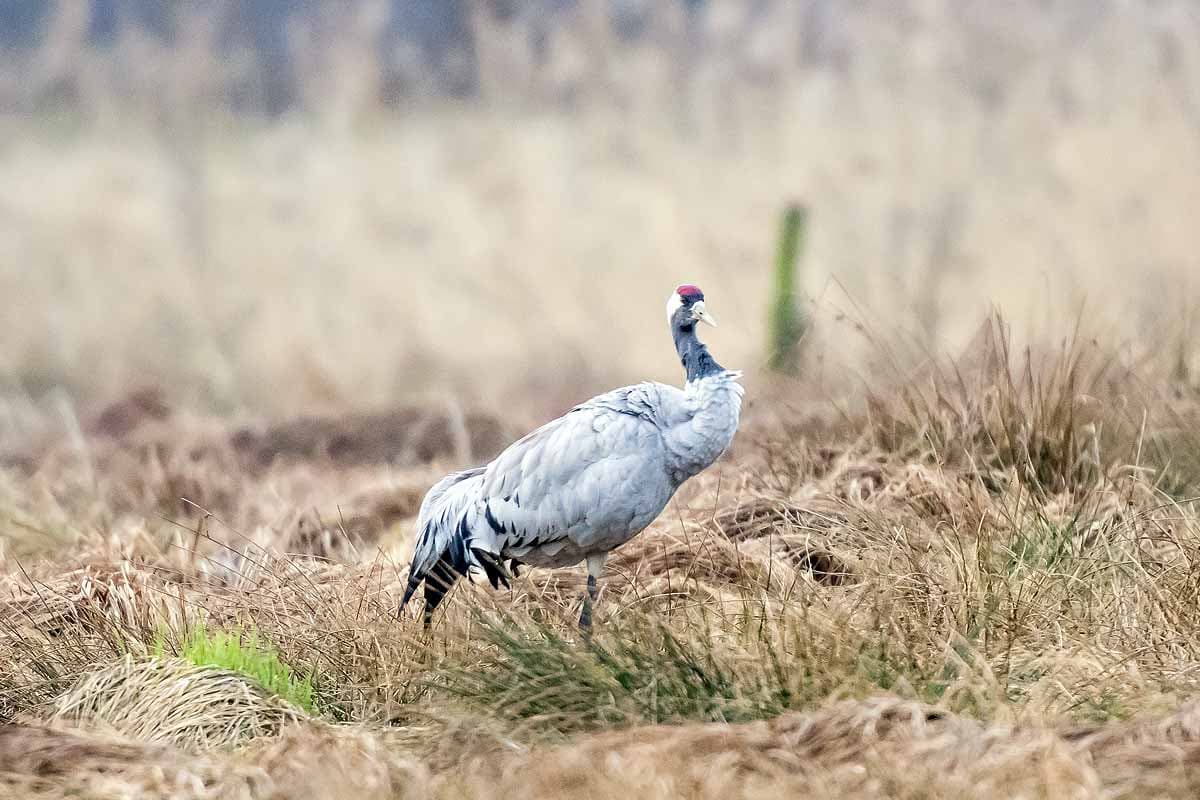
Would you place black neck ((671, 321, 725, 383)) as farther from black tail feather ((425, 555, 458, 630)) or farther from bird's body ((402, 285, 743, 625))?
black tail feather ((425, 555, 458, 630))

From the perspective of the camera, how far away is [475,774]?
142 inches

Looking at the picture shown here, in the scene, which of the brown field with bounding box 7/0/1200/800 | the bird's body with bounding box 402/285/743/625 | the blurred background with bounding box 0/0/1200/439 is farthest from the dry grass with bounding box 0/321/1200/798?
the blurred background with bounding box 0/0/1200/439

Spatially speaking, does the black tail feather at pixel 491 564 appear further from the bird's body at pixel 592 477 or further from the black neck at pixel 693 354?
the black neck at pixel 693 354

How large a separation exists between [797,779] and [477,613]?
1062 millimetres

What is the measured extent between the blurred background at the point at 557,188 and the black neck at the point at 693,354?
6.05m

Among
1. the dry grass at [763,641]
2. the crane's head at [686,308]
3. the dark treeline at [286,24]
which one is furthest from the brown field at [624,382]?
the crane's head at [686,308]

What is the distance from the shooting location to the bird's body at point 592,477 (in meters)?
4.51

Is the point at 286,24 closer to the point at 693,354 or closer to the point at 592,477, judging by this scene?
the point at 693,354

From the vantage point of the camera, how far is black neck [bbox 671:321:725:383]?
470 cm

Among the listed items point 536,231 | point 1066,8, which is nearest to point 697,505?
point 536,231

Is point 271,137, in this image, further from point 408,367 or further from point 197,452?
point 197,452

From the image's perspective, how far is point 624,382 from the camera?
1177cm

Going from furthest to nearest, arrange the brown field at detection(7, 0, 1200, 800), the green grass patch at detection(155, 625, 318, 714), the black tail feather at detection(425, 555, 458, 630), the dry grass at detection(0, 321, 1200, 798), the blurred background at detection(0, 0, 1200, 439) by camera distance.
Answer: the blurred background at detection(0, 0, 1200, 439), the black tail feather at detection(425, 555, 458, 630), the green grass patch at detection(155, 625, 318, 714), the brown field at detection(7, 0, 1200, 800), the dry grass at detection(0, 321, 1200, 798)

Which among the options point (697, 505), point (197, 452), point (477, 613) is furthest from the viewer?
point (197, 452)
